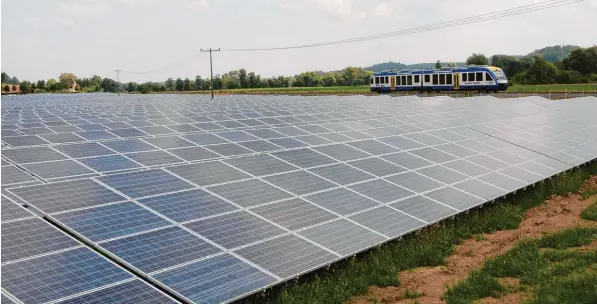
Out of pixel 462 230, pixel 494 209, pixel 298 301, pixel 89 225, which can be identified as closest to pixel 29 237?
pixel 89 225

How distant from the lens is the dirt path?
10906mm

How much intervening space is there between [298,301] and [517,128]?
2368 cm

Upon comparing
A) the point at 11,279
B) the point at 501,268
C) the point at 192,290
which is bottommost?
the point at 501,268

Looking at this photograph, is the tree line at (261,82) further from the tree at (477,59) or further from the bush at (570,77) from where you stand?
the bush at (570,77)

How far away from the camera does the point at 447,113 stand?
110 feet

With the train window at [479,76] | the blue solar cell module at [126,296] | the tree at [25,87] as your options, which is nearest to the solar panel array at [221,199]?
the blue solar cell module at [126,296]

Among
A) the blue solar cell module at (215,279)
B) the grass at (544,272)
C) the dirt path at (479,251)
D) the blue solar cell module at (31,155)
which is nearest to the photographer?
the blue solar cell module at (215,279)

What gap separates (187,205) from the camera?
11898mm

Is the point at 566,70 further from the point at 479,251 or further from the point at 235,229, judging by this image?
the point at 235,229

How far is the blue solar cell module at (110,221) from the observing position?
33.2ft

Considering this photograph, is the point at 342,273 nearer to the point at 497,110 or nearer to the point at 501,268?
the point at 501,268

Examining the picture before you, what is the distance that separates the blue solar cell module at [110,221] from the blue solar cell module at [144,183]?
84cm

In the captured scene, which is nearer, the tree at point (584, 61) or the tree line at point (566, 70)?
the tree line at point (566, 70)

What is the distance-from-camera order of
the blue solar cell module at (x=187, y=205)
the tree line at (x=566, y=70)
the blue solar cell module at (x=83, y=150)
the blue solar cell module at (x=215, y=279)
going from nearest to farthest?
the blue solar cell module at (x=215, y=279)
the blue solar cell module at (x=187, y=205)
the blue solar cell module at (x=83, y=150)
the tree line at (x=566, y=70)
